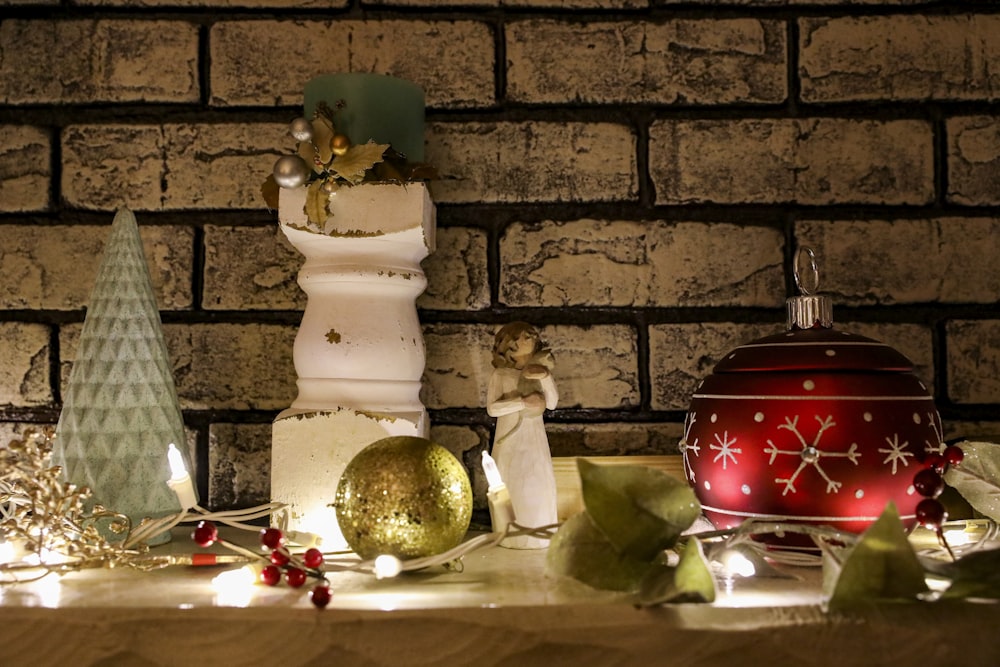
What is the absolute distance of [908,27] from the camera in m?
1.00

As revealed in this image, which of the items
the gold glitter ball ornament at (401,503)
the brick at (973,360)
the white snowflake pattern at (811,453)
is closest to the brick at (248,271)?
the gold glitter ball ornament at (401,503)

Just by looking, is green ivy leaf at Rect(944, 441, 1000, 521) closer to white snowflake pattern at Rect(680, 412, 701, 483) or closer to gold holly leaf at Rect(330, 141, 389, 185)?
white snowflake pattern at Rect(680, 412, 701, 483)

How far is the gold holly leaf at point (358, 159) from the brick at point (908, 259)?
0.58m

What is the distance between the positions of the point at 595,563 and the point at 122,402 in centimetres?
54

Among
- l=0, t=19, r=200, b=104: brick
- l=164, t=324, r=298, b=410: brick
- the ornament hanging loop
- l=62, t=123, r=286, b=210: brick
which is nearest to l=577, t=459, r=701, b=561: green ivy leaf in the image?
the ornament hanging loop

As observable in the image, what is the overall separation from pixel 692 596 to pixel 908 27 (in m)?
0.86

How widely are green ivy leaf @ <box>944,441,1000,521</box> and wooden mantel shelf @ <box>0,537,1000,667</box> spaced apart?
22 centimetres

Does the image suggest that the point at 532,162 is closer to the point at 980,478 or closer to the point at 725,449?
the point at 725,449

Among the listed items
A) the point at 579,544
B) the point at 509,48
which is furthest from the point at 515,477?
the point at 509,48

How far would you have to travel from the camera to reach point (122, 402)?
0.79 meters

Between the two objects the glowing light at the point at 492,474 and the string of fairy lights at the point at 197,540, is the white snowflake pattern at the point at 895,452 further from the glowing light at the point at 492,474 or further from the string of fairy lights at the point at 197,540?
the glowing light at the point at 492,474

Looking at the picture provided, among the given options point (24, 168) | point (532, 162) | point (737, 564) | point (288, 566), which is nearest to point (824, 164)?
point (532, 162)

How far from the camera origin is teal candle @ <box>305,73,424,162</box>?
81 cm

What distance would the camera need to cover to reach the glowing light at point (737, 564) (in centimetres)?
65
